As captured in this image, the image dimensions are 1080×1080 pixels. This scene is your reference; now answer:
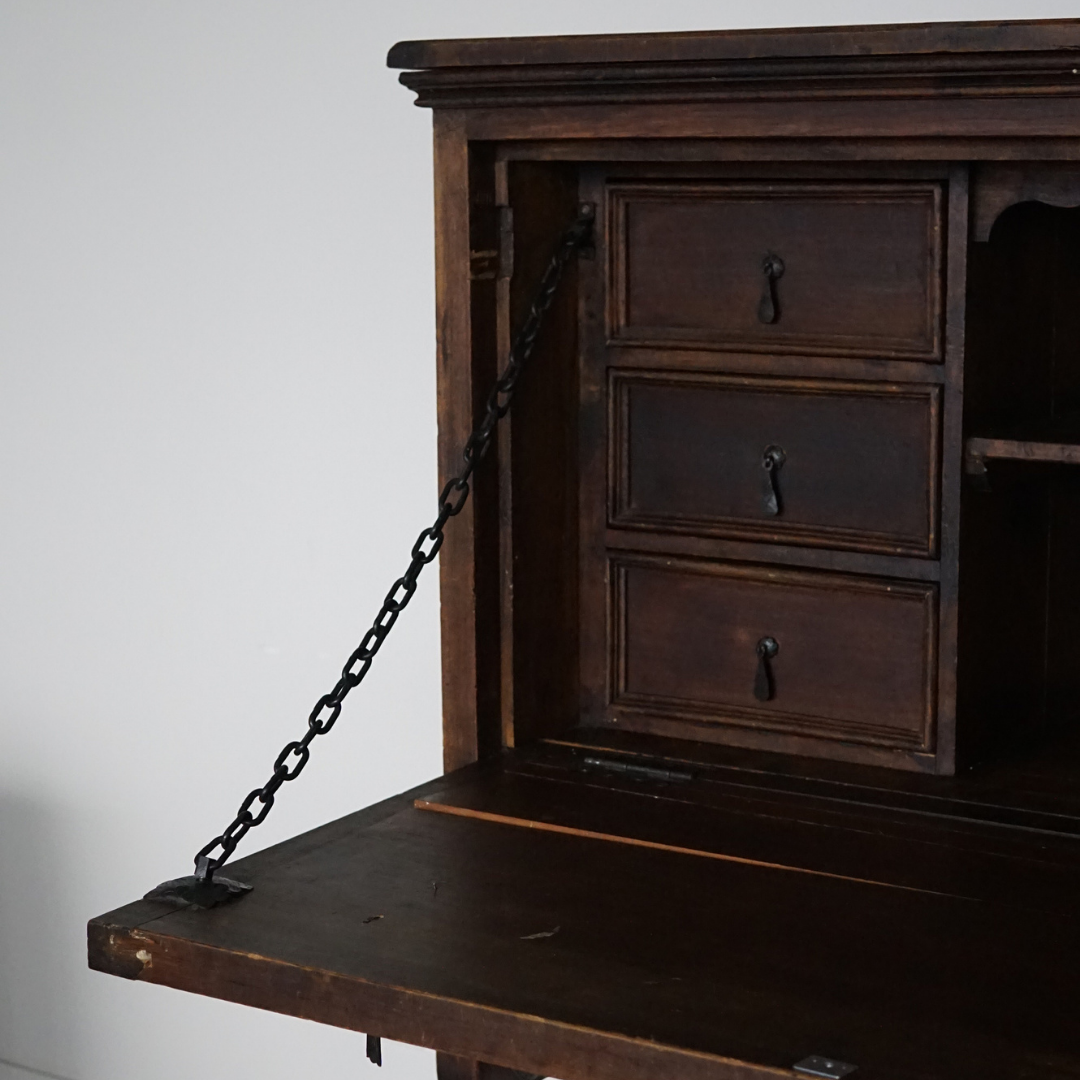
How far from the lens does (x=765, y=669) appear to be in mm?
1832

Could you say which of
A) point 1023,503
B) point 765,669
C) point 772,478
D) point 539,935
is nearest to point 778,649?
point 765,669

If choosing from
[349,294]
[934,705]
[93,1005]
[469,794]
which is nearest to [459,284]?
[469,794]

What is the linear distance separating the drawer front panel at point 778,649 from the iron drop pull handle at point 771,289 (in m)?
0.25

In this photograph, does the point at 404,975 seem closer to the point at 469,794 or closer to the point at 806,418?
the point at 469,794

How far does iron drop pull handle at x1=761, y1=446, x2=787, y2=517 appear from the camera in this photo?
1.79m

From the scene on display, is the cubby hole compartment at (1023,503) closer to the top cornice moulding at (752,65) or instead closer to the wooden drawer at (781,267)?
the wooden drawer at (781,267)

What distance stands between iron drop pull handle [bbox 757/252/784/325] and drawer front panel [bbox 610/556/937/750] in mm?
250

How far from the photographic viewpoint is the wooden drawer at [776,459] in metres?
1.73

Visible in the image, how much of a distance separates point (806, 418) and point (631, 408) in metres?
0.19

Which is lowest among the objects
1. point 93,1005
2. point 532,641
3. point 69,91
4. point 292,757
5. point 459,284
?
point 93,1005

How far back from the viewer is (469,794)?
1.71 m

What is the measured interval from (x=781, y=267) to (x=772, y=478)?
0.66 ft

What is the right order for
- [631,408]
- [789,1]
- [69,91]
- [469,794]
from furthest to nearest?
1. [69,91]
2. [789,1]
3. [631,408]
4. [469,794]

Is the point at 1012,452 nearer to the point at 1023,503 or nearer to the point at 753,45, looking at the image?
the point at 1023,503
